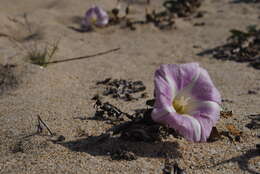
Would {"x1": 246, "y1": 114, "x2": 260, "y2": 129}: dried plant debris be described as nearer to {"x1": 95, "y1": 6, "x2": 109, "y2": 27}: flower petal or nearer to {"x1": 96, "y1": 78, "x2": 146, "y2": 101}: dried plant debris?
{"x1": 96, "y1": 78, "x2": 146, "y2": 101}: dried plant debris

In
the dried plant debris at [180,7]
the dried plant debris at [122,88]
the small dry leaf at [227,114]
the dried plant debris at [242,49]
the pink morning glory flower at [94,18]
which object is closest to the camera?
the small dry leaf at [227,114]

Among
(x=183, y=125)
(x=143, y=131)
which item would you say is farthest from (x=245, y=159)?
(x=143, y=131)

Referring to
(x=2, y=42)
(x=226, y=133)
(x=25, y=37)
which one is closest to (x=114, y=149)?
(x=226, y=133)

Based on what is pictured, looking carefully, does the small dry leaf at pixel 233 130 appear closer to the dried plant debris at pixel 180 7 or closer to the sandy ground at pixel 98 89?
the sandy ground at pixel 98 89

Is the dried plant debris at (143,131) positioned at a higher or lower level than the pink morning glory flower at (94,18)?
lower

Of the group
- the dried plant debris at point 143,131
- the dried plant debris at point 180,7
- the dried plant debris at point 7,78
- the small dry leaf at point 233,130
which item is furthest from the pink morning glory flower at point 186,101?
the dried plant debris at point 180,7

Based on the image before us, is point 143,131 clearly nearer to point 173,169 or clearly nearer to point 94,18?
point 173,169
